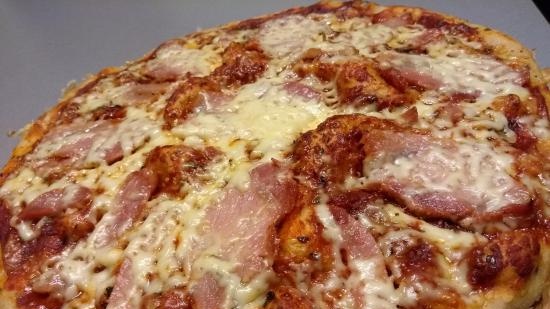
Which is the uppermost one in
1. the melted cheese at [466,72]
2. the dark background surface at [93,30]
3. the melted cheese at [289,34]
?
the melted cheese at [289,34]

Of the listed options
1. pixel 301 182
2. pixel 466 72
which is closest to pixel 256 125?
pixel 301 182

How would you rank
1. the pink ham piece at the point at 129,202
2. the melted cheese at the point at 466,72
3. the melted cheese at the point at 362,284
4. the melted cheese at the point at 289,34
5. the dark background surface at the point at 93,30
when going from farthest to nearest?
the dark background surface at the point at 93,30 → the melted cheese at the point at 289,34 → the melted cheese at the point at 466,72 → the pink ham piece at the point at 129,202 → the melted cheese at the point at 362,284

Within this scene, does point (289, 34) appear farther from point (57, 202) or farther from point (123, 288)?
point (123, 288)

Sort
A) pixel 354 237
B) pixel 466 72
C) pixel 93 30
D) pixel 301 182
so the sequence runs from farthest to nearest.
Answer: pixel 93 30 < pixel 466 72 < pixel 301 182 < pixel 354 237

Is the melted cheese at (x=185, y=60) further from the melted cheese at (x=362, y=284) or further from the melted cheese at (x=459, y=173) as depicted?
the melted cheese at (x=362, y=284)

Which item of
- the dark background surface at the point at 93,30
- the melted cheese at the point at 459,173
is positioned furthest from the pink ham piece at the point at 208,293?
the dark background surface at the point at 93,30

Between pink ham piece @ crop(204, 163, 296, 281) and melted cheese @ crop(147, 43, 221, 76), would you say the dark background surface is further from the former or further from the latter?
pink ham piece @ crop(204, 163, 296, 281)

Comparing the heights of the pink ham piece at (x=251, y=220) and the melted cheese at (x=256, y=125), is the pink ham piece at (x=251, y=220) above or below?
below
